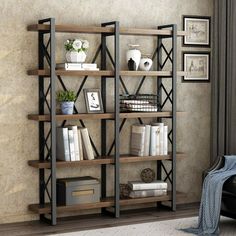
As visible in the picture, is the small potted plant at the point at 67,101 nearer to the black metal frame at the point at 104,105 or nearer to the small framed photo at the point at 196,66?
the black metal frame at the point at 104,105

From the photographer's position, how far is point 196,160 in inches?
278

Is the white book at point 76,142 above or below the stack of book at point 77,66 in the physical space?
below

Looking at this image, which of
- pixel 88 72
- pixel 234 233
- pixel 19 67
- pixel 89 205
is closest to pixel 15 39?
pixel 19 67

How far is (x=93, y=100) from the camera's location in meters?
6.19

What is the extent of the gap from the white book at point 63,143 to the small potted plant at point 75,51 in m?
0.67

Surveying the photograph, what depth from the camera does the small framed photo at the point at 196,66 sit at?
689 cm

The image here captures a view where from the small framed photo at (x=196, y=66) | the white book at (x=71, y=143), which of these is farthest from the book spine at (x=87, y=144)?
the small framed photo at (x=196, y=66)

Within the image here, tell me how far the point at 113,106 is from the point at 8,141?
116cm

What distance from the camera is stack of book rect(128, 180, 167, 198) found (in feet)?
20.9

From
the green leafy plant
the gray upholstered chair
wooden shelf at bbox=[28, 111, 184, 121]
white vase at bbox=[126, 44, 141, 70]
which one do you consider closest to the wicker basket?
wooden shelf at bbox=[28, 111, 184, 121]

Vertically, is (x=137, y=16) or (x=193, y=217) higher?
(x=137, y=16)

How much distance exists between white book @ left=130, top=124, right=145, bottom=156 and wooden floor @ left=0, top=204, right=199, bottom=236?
0.64m

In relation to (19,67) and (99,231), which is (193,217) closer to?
(99,231)

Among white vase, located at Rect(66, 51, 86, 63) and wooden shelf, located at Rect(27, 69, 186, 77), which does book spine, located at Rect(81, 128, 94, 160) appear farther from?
white vase, located at Rect(66, 51, 86, 63)
